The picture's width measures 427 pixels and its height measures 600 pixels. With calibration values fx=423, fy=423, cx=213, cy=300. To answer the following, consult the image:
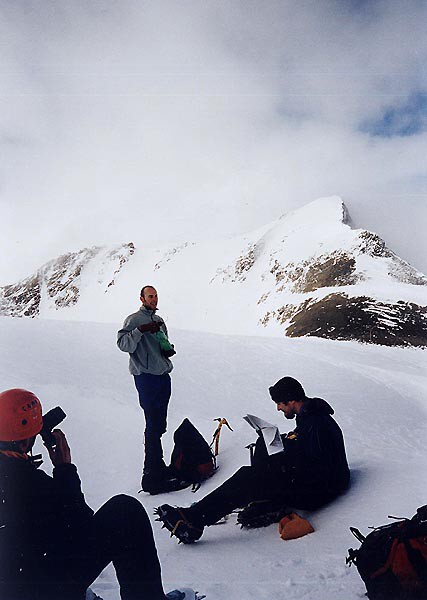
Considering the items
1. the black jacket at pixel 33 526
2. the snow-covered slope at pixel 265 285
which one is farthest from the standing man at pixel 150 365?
the black jacket at pixel 33 526

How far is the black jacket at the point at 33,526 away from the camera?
954mm

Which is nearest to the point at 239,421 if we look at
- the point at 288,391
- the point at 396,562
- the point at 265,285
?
the point at 288,391

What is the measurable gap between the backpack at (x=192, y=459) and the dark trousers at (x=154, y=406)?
118 millimetres

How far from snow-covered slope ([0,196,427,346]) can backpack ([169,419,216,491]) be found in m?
1.49

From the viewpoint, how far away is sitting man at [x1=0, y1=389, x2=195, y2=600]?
3.15 ft

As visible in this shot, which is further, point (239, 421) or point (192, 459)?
point (239, 421)

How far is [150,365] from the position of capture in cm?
267

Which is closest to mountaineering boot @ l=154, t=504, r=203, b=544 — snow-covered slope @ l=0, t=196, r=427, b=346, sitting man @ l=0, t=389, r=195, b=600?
sitting man @ l=0, t=389, r=195, b=600

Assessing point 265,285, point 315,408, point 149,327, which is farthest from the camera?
point 265,285

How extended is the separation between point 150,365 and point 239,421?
108 centimetres

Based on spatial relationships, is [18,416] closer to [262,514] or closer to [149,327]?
[262,514]

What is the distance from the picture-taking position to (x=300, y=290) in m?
17.0

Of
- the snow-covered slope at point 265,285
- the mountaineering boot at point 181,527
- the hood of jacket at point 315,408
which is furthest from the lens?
the snow-covered slope at point 265,285

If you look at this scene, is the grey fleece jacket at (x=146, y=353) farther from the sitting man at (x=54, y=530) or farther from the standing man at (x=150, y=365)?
the sitting man at (x=54, y=530)
